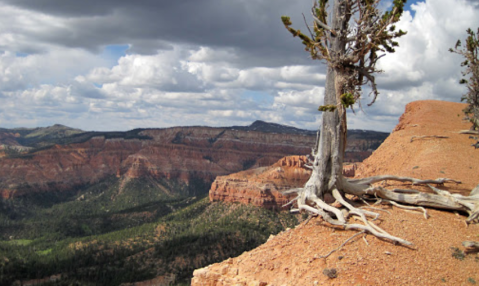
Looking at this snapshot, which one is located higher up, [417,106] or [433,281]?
[417,106]

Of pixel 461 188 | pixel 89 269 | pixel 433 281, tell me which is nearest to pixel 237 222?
pixel 89 269

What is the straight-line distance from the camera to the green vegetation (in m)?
71.9

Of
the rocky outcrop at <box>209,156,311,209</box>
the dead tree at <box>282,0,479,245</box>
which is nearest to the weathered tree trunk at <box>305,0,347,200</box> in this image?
the dead tree at <box>282,0,479,245</box>

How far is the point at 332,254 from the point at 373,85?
302 inches

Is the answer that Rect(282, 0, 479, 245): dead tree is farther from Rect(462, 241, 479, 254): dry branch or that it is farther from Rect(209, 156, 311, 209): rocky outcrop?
Rect(209, 156, 311, 209): rocky outcrop

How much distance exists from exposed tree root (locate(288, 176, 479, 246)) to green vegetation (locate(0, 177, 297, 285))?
53.8 metres

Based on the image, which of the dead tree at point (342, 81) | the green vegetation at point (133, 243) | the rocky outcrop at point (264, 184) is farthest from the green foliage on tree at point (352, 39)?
the rocky outcrop at point (264, 184)

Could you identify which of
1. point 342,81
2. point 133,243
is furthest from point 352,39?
point 133,243

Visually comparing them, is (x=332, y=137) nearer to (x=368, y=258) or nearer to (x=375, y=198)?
(x=375, y=198)

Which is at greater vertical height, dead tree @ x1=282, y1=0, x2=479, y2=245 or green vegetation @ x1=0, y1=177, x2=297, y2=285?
dead tree @ x1=282, y1=0, x2=479, y2=245

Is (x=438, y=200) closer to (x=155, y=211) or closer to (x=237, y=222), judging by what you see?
(x=237, y=222)

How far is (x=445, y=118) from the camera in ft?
114

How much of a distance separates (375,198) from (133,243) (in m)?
80.6

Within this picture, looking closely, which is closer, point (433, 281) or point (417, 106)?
point (433, 281)
